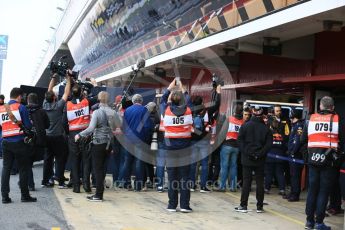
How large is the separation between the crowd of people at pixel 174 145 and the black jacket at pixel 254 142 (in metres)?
0.02

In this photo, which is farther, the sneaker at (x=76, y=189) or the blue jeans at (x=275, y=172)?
the blue jeans at (x=275, y=172)

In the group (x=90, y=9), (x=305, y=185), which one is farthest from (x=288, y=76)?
(x=90, y=9)

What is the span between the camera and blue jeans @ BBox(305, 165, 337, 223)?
7.11 metres

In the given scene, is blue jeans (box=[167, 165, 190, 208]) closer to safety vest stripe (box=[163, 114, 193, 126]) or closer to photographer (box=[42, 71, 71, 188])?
safety vest stripe (box=[163, 114, 193, 126])

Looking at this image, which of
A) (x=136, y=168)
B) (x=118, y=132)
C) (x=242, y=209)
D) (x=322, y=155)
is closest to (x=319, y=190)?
(x=322, y=155)

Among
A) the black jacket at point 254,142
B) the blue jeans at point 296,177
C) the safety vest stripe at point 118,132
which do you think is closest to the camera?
the black jacket at point 254,142

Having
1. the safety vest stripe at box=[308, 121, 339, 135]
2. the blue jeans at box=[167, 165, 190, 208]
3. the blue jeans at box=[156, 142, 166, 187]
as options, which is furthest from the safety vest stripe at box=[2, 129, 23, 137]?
the safety vest stripe at box=[308, 121, 339, 135]

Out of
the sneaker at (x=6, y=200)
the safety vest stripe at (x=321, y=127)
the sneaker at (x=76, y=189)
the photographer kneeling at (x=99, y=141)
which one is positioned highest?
the safety vest stripe at (x=321, y=127)

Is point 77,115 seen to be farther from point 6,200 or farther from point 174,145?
point 174,145

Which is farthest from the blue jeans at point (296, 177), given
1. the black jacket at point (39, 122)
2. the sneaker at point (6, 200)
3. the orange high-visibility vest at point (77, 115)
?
the sneaker at point (6, 200)

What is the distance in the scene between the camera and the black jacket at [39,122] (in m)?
9.32

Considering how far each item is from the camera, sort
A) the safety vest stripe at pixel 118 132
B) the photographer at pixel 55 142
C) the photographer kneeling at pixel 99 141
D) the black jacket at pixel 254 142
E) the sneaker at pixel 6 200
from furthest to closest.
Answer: the safety vest stripe at pixel 118 132, the photographer at pixel 55 142, the photographer kneeling at pixel 99 141, the black jacket at pixel 254 142, the sneaker at pixel 6 200

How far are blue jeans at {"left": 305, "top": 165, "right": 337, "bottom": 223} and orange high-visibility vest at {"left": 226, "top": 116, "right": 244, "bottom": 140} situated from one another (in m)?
3.22

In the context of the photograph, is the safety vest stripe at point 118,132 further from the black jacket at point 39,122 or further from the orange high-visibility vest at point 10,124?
the orange high-visibility vest at point 10,124
